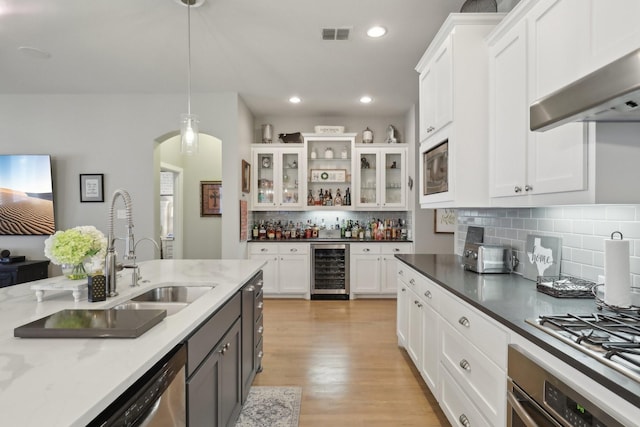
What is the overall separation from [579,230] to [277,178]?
4.13 meters

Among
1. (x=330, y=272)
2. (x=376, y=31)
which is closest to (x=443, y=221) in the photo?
(x=330, y=272)

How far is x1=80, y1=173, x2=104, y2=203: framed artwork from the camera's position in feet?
15.1

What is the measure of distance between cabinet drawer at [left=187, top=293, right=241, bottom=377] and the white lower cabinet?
1185 millimetres

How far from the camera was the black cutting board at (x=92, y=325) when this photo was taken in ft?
3.68

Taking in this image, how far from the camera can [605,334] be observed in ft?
3.75

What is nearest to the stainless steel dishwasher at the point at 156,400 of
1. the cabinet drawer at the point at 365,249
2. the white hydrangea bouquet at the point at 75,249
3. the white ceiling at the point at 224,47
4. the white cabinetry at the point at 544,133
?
the white hydrangea bouquet at the point at 75,249

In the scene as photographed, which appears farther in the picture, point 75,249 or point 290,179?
point 290,179

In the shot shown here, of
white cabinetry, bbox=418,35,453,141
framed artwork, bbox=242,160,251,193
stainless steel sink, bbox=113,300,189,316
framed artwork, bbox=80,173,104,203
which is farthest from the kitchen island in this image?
framed artwork, bbox=80,173,104,203

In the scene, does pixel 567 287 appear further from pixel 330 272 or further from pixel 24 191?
pixel 24 191

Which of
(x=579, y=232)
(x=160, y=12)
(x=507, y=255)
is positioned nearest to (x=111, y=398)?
(x=579, y=232)

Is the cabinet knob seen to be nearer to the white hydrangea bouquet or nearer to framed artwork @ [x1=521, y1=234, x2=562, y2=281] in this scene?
framed artwork @ [x1=521, y1=234, x2=562, y2=281]

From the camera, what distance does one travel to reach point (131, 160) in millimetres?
4605

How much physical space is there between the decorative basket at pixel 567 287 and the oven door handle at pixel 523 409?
23.7 inches

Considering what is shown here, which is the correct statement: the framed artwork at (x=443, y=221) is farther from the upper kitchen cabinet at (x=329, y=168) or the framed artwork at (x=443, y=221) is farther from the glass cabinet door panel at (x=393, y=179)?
the upper kitchen cabinet at (x=329, y=168)
